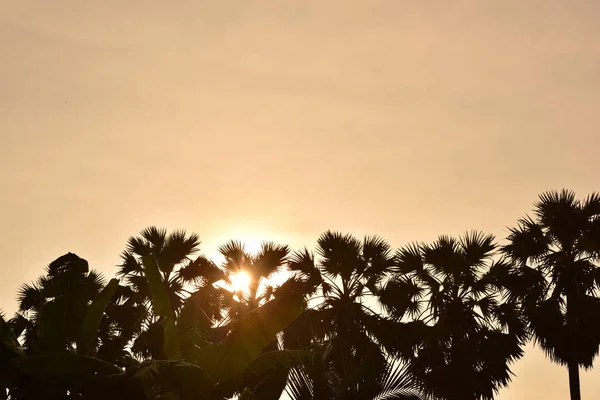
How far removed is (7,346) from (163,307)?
327 centimetres

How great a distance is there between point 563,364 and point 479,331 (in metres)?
2.77

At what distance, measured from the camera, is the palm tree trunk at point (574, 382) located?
28906 mm

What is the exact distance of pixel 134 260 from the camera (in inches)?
1416

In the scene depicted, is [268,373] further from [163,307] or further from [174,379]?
[163,307]

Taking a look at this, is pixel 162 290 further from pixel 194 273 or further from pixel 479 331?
pixel 194 273

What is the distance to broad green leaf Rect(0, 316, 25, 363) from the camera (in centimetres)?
1734

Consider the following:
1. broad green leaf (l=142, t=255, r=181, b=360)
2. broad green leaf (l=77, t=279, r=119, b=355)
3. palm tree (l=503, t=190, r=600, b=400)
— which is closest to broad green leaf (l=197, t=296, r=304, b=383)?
broad green leaf (l=142, t=255, r=181, b=360)

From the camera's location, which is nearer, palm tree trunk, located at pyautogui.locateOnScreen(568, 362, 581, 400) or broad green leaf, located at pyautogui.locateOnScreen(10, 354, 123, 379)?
broad green leaf, located at pyautogui.locateOnScreen(10, 354, 123, 379)

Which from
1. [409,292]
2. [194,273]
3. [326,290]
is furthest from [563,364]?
[194,273]

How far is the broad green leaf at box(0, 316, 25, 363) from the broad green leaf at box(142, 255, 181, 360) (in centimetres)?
276

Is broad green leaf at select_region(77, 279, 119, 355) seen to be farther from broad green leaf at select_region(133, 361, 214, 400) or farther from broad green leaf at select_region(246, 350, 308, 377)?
broad green leaf at select_region(246, 350, 308, 377)

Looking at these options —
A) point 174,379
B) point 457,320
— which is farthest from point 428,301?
point 174,379

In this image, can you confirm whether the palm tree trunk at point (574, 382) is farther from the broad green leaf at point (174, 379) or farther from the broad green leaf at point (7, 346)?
the broad green leaf at point (7, 346)

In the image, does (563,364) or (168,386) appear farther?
(563,364)
